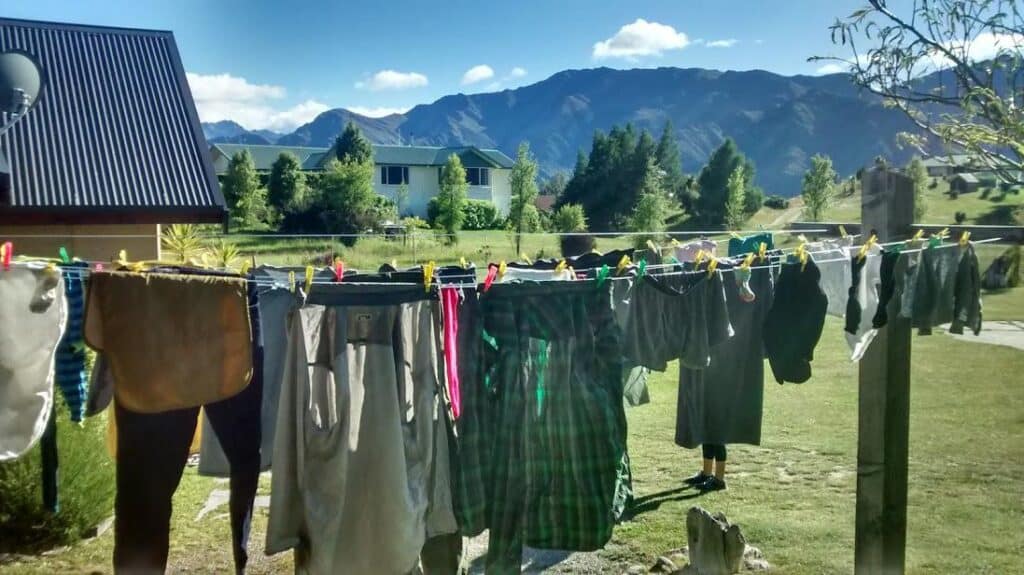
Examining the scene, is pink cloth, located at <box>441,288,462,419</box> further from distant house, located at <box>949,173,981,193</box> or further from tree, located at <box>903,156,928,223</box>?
distant house, located at <box>949,173,981,193</box>

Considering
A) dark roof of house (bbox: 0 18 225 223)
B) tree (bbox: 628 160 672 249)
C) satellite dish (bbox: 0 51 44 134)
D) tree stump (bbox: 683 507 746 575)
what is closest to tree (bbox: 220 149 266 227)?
tree (bbox: 628 160 672 249)

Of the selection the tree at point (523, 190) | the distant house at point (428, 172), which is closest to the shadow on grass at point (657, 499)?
the tree at point (523, 190)

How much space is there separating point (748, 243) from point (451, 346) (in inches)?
96.5

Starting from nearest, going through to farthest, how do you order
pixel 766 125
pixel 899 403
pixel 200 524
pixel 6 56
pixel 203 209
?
1. pixel 899 403
2. pixel 200 524
3. pixel 6 56
4. pixel 203 209
5. pixel 766 125

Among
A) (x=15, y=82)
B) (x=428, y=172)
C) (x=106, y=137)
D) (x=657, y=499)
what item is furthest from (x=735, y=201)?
(x=428, y=172)

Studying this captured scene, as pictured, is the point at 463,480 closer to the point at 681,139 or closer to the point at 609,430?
the point at 609,430

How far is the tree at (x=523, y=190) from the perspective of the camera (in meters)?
33.1

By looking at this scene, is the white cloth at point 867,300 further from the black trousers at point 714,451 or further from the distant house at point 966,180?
the black trousers at point 714,451

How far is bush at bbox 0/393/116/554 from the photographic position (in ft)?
11.6

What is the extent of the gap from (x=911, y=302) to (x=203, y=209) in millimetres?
7395

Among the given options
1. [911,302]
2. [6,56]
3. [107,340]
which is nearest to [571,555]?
[911,302]

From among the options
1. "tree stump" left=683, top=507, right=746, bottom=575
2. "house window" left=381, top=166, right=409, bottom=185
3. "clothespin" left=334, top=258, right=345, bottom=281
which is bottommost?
"tree stump" left=683, top=507, right=746, bottom=575

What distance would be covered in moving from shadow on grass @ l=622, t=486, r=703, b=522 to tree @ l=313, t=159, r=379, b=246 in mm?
27149

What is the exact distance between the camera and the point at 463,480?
2289 mm
